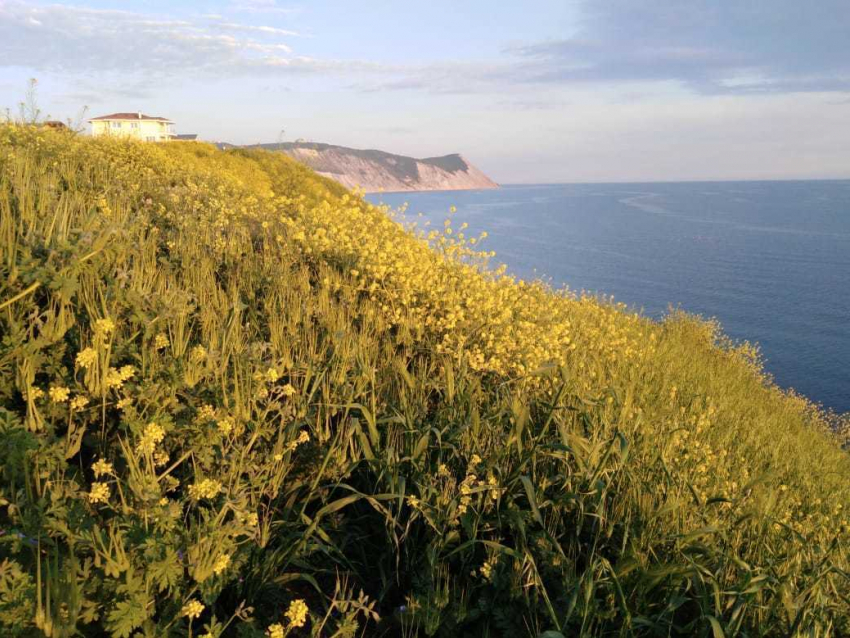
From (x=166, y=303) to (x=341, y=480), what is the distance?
1701 mm

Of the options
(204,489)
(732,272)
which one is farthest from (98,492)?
(732,272)

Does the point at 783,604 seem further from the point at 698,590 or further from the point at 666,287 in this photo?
the point at 666,287

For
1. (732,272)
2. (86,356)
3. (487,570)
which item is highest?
(86,356)

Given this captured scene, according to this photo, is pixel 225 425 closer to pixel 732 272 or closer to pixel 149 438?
pixel 149 438

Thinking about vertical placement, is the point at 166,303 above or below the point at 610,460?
above

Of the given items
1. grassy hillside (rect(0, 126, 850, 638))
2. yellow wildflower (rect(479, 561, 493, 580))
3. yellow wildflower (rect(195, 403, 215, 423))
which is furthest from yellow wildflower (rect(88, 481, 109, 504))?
yellow wildflower (rect(479, 561, 493, 580))

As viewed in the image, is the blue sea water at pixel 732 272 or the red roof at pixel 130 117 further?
the red roof at pixel 130 117

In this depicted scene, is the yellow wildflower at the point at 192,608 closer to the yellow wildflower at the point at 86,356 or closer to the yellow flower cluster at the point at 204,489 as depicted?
the yellow flower cluster at the point at 204,489

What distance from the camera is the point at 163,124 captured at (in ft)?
233

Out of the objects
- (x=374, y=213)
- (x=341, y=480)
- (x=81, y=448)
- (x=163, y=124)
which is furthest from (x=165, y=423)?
(x=163, y=124)

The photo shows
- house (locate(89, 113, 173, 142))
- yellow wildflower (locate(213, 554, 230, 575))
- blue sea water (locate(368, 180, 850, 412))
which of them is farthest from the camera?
house (locate(89, 113, 173, 142))

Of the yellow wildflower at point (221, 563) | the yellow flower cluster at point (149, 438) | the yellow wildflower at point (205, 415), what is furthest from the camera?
the yellow wildflower at point (205, 415)

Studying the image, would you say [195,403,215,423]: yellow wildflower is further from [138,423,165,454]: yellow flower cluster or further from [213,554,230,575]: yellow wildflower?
[213,554,230,575]: yellow wildflower

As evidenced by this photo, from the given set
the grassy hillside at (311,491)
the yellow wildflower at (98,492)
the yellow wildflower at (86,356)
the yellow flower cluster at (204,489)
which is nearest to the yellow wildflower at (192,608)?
the grassy hillside at (311,491)
